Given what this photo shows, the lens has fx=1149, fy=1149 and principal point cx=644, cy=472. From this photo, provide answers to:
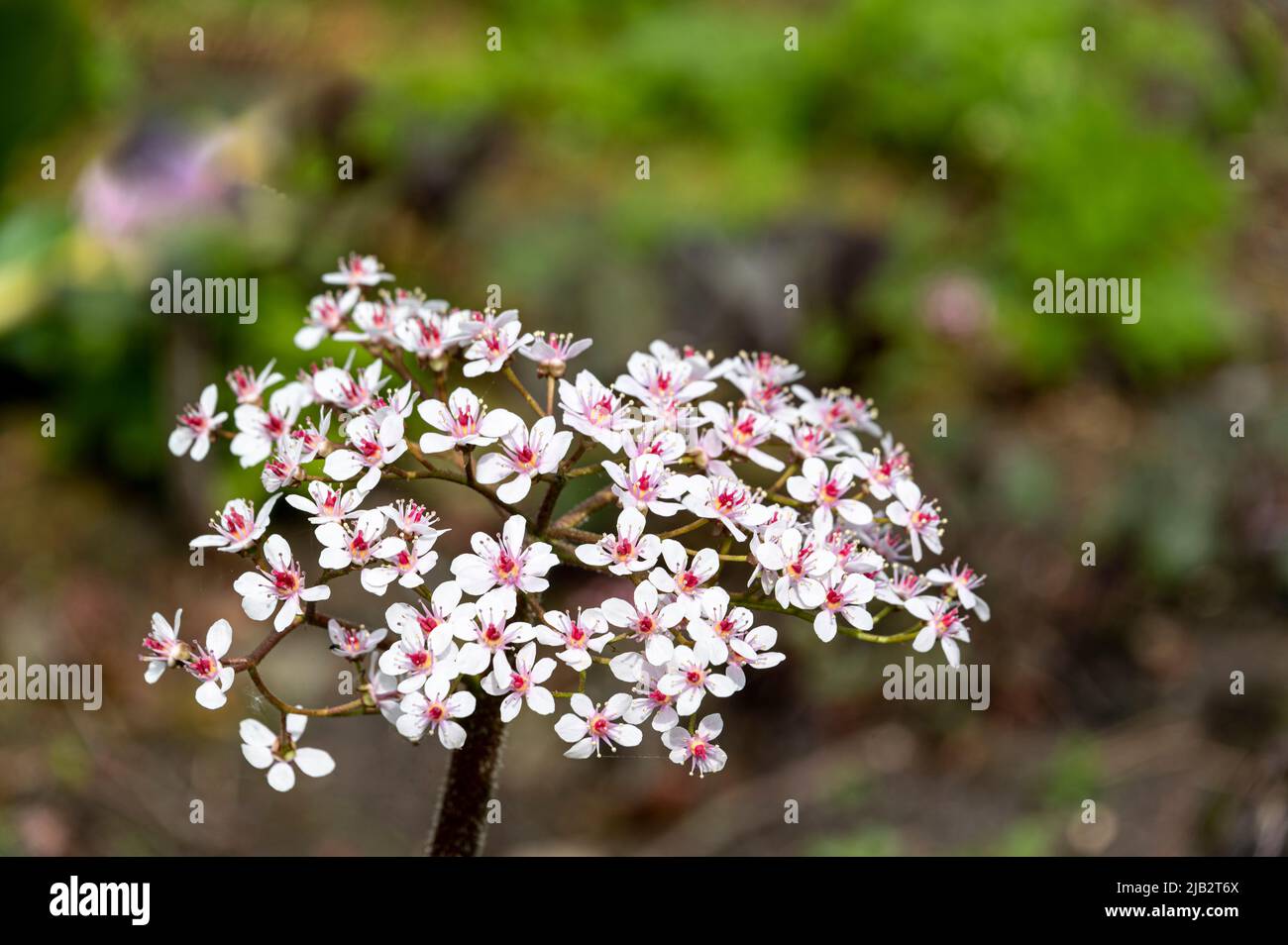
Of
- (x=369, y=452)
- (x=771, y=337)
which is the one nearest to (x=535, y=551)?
(x=369, y=452)

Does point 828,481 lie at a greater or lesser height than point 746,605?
greater

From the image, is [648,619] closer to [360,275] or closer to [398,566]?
[398,566]

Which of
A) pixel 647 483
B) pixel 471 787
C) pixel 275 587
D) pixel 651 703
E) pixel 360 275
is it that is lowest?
pixel 471 787

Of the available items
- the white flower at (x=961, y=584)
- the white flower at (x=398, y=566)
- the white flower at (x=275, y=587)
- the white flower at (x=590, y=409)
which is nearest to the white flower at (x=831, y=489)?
the white flower at (x=961, y=584)

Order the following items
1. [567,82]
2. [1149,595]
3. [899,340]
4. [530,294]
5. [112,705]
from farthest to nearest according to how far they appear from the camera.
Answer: [567,82] < [899,340] < [530,294] < [1149,595] < [112,705]

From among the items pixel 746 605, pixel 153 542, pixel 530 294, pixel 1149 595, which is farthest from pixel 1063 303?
pixel 746 605

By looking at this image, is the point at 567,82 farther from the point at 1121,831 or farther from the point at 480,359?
the point at 480,359

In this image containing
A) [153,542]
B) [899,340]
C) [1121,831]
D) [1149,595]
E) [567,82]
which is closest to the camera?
[1121,831]

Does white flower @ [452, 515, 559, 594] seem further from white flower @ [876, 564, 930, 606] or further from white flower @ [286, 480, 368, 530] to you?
white flower @ [876, 564, 930, 606]
